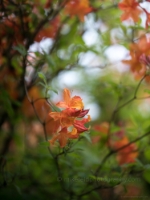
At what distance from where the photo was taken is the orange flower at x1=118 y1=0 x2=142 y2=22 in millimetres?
1054

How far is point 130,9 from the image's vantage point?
41.8 inches

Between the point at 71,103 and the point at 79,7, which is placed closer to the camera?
the point at 71,103

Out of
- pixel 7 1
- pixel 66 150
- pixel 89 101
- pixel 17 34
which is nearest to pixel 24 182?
pixel 66 150

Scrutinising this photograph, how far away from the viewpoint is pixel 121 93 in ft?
4.04

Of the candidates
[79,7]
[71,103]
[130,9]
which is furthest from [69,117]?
[79,7]

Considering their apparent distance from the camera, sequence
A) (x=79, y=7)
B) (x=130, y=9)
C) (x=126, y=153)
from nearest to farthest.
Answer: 1. (x=130, y=9)
2. (x=79, y=7)
3. (x=126, y=153)

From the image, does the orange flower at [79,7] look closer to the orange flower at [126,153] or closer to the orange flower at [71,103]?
the orange flower at [71,103]

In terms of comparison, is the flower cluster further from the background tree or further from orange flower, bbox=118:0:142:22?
orange flower, bbox=118:0:142:22

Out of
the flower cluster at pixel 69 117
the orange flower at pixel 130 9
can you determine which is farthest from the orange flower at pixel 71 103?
the orange flower at pixel 130 9

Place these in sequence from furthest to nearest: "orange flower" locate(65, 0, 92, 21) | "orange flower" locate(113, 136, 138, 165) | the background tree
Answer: "orange flower" locate(113, 136, 138, 165), "orange flower" locate(65, 0, 92, 21), the background tree

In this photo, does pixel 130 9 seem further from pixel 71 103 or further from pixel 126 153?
pixel 126 153

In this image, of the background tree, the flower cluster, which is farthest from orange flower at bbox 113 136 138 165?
the flower cluster

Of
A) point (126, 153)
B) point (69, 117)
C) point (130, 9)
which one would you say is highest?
point (130, 9)

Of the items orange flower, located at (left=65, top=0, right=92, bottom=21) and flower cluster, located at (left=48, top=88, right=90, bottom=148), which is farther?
orange flower, located at (left=65, top=0, right=92, bottom=21)
